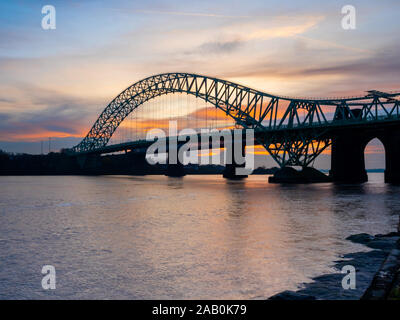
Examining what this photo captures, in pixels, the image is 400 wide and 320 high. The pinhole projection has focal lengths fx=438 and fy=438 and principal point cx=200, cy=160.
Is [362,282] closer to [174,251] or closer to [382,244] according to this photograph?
[382,244]

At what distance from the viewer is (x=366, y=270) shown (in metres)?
9.98

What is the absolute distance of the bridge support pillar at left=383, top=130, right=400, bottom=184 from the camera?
65.8m

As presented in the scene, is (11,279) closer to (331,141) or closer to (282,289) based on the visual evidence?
(282,289)

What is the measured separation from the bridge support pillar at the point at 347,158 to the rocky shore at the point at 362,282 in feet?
196

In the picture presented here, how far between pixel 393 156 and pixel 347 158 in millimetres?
6709

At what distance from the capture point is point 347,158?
228 ft

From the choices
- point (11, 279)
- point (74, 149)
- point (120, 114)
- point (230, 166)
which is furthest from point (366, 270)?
point (74, 149)

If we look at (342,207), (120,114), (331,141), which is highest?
(120,114)

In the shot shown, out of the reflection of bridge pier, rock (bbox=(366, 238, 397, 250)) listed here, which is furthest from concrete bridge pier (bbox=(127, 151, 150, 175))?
rock (bbox=(366, 238, 397, 250))

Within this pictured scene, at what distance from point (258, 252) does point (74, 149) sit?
448 ft

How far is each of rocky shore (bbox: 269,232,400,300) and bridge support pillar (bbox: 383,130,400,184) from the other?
5926cm
